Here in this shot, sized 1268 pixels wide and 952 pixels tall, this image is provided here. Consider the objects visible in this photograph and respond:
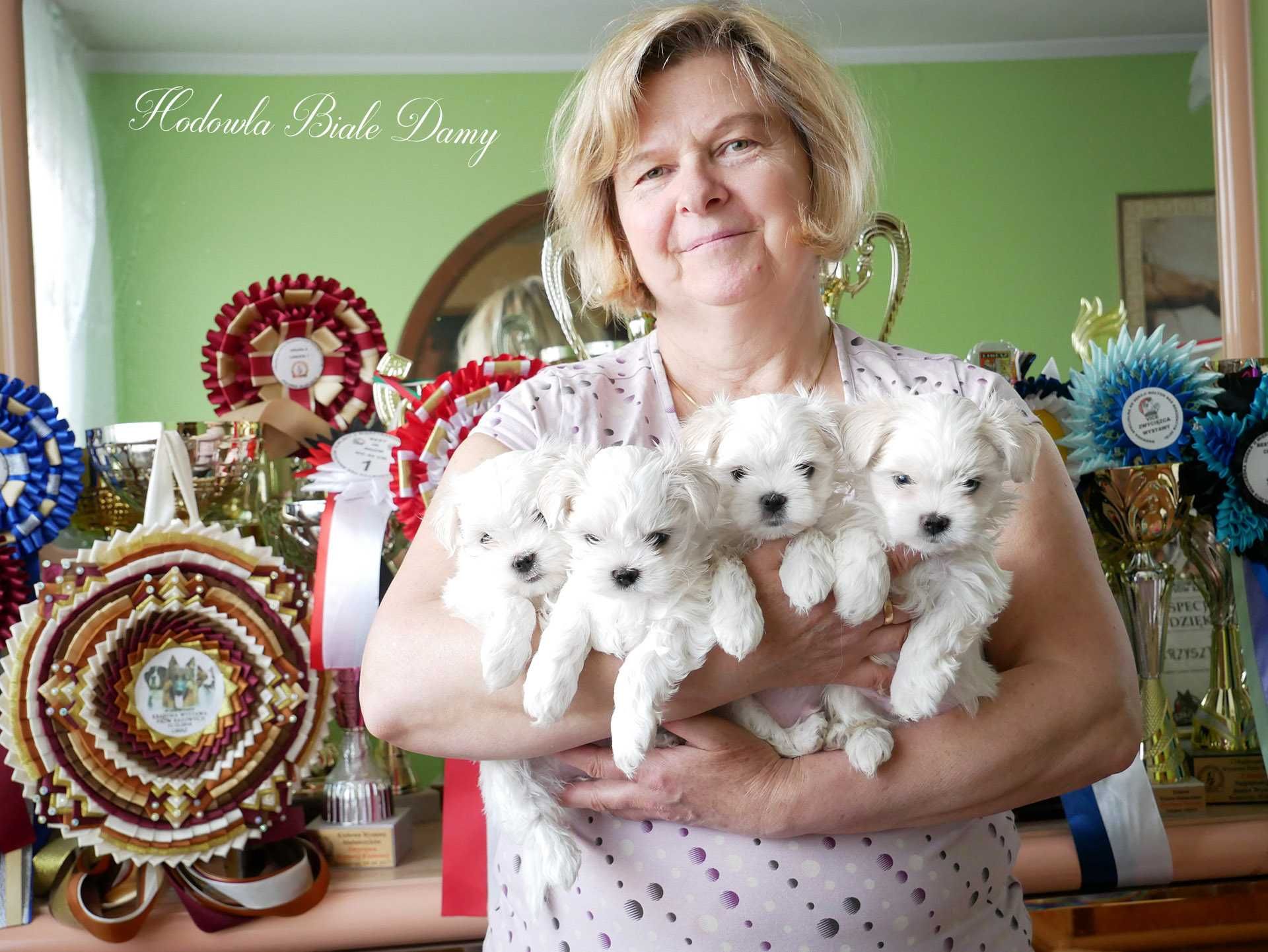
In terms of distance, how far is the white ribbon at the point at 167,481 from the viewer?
66.7 inches

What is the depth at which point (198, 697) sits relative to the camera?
1.67 meters

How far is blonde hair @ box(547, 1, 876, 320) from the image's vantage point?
1.38 m

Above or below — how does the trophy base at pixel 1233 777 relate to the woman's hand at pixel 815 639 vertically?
below

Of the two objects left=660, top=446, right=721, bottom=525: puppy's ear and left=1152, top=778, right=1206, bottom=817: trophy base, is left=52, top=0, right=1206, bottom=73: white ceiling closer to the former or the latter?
left=660, top=446, right=721, bottom=525: puppy's ear

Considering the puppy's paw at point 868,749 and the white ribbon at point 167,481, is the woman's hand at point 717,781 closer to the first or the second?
the puppy's paw at point 868,749

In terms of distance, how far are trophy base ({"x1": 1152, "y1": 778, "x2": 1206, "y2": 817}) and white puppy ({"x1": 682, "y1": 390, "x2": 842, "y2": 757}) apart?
1.14m

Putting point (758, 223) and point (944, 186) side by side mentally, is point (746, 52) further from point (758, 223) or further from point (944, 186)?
point (944, 186)

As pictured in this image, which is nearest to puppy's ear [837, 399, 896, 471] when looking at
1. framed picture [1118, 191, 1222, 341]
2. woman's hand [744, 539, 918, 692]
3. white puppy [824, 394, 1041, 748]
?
white puppy [824, 394, 1041, 748]

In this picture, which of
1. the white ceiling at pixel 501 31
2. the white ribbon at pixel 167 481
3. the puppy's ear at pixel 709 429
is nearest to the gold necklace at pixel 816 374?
the puppy's ear at pixel 709 429

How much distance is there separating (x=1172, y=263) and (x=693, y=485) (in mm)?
1766

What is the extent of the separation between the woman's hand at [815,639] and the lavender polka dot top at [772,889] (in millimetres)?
78

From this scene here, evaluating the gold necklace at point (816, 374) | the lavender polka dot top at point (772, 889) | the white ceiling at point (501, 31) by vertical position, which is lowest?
the lavender polka dot top at point (772, 889)

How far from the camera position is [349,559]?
1763mm

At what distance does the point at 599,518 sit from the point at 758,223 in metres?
0.54
